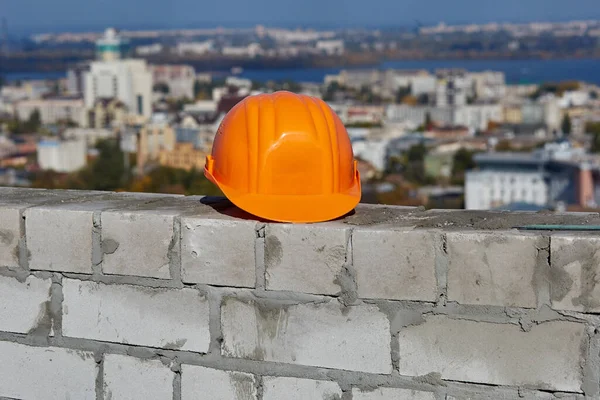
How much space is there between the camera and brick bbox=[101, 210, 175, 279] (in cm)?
257

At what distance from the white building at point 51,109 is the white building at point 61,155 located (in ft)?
79.3

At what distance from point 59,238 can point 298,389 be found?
67 cm

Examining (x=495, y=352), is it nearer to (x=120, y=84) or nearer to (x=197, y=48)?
(x=120, y=84)

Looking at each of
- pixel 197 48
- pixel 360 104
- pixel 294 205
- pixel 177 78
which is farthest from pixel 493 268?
pixel 197 48

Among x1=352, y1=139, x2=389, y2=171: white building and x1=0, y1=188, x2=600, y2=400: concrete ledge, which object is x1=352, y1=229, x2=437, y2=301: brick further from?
x1=352, y1=139, x2=389, y2=171: white building

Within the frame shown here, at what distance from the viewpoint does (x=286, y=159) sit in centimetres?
259

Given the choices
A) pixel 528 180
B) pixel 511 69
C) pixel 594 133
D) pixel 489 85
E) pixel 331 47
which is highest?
pixel 331 47

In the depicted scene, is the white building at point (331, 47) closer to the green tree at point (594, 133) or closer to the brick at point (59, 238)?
the green tree at point (594, 133)

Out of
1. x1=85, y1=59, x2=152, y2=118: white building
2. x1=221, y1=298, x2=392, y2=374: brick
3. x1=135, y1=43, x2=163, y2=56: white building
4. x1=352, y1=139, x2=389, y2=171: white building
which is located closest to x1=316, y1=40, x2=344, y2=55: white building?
x1=135, y1=43, x2=163, y2=56: white building

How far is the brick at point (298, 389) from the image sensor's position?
245 cm

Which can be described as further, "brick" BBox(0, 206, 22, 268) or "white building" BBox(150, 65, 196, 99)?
"white building" BBox(150, 65, 196, 99)


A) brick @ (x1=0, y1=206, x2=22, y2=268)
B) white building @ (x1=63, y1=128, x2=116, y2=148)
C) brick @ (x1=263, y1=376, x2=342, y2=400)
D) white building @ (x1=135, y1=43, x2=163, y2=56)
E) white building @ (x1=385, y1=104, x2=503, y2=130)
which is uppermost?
brick @ (x1=0, y1=206, x2=22, y2=268)

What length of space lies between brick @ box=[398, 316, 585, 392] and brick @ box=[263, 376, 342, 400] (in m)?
0.16

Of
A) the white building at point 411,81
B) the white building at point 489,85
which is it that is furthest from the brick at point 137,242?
the white building at point 411,81
